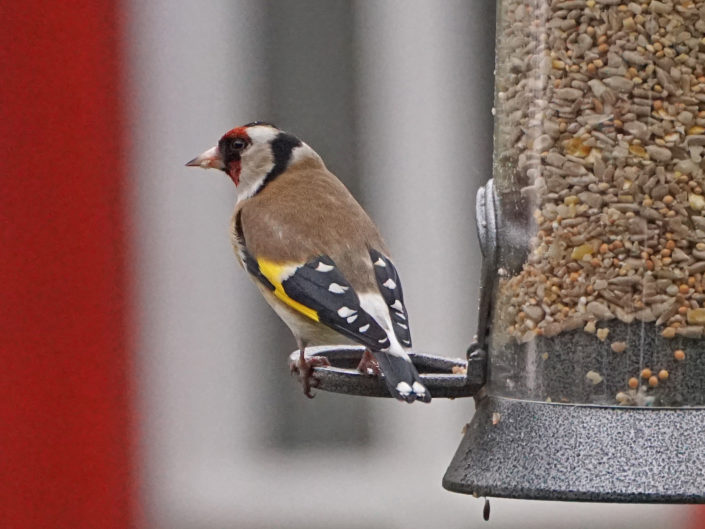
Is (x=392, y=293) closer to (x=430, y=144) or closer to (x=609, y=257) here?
(x=609, y=257)

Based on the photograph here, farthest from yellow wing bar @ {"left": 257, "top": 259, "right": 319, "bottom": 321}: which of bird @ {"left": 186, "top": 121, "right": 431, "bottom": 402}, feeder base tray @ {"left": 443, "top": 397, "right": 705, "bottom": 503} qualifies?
feeder base tray @ {"left": 443, "top": 397, "right": 705, "bottom": 503}

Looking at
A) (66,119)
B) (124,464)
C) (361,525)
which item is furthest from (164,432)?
(66,119)

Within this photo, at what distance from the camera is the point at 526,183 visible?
3.16 metres

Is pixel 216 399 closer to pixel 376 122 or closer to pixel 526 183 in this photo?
pixel 376 122

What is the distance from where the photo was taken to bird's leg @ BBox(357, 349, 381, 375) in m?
3.33

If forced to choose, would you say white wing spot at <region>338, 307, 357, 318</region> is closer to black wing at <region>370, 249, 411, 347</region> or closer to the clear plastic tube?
black wing at <region>370, 249, 411, 347</region>

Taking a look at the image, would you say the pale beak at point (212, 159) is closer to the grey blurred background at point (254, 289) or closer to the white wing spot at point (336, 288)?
the white wing spot at point (336, 288)

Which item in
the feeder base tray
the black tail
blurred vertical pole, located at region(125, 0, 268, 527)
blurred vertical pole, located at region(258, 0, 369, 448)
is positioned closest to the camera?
the feeder base tray

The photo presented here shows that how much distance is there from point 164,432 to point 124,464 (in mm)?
190

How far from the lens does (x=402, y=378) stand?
3117 millimetres

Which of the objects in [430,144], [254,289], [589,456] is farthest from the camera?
[254,289]

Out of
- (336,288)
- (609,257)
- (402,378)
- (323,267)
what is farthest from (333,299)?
(609,257)

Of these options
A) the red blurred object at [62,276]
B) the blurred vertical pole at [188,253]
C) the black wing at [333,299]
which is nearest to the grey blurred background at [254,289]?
the blurred vertical pole at [188,253]

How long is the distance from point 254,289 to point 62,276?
2.35ft
